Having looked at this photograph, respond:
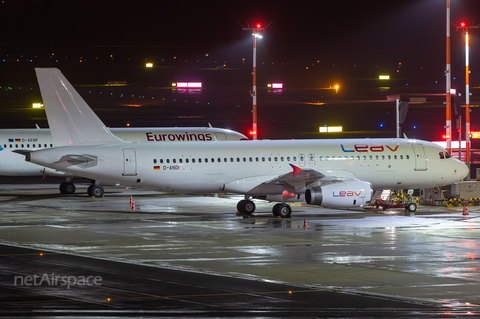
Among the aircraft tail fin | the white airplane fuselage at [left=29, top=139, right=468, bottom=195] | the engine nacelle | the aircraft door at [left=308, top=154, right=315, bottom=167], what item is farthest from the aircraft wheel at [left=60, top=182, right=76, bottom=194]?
the engine nacelle


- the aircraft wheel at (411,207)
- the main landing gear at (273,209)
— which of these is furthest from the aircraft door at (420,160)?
the main landing gear at (273,209)

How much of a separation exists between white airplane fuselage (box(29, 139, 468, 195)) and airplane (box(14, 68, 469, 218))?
4cm

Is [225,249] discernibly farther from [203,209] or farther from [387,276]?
[203,209]

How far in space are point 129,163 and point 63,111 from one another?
3.62 metres

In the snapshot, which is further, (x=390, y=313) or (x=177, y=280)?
(x=177, y=280)

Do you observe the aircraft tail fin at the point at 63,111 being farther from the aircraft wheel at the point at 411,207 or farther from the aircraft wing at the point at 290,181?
the aircraft wheel at the point at 411,207

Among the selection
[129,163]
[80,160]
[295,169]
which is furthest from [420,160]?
[80,160]

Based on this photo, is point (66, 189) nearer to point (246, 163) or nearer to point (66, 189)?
point (66, 189)

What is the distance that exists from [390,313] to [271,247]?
853 cm

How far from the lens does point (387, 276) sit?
1484 centimetres

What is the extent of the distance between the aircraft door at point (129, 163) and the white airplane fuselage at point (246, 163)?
0.14ft

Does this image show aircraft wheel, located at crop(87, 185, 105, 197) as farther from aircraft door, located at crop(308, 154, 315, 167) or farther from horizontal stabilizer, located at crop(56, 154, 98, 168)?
aircraft door, located at crop(308, 154, 315, 167)

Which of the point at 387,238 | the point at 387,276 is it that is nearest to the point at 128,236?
the point at 387,238

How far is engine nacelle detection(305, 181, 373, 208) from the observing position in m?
27.0
